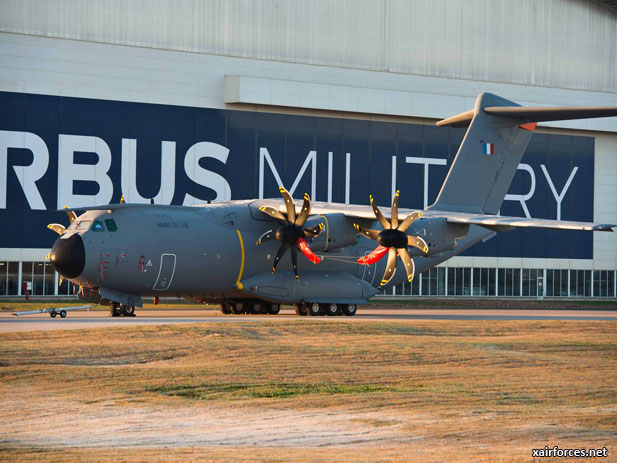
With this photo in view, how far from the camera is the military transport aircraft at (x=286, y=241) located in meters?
33.6

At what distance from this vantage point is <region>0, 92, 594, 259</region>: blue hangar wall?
55.5 m

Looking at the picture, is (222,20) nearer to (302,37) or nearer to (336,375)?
(302,37)


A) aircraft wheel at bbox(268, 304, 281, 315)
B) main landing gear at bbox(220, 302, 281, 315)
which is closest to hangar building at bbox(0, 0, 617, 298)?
main landing gear at bbox(220, 302, 281, 315)

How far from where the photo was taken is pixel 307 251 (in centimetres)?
3553

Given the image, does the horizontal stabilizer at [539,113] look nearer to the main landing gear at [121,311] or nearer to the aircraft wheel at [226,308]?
the aircraft wheel at [226,308]

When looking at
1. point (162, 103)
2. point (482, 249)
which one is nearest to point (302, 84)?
point (162, 103)

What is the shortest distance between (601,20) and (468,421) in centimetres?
6294

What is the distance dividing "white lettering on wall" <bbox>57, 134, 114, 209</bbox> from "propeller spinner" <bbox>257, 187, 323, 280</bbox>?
22.5 meters

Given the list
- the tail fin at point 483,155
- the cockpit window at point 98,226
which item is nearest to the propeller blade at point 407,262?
the tail fin at point 483,155

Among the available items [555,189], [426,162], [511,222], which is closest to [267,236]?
[511,222]

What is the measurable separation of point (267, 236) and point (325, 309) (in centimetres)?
410

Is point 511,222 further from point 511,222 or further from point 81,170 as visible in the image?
point 81,170

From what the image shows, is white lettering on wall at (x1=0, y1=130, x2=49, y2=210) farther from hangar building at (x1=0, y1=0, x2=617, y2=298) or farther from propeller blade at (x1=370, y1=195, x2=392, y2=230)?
Result: propeller blade at (x1=370, y1=195, x2=392, y2=230)

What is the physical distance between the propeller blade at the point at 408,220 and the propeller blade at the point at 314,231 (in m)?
3.13
